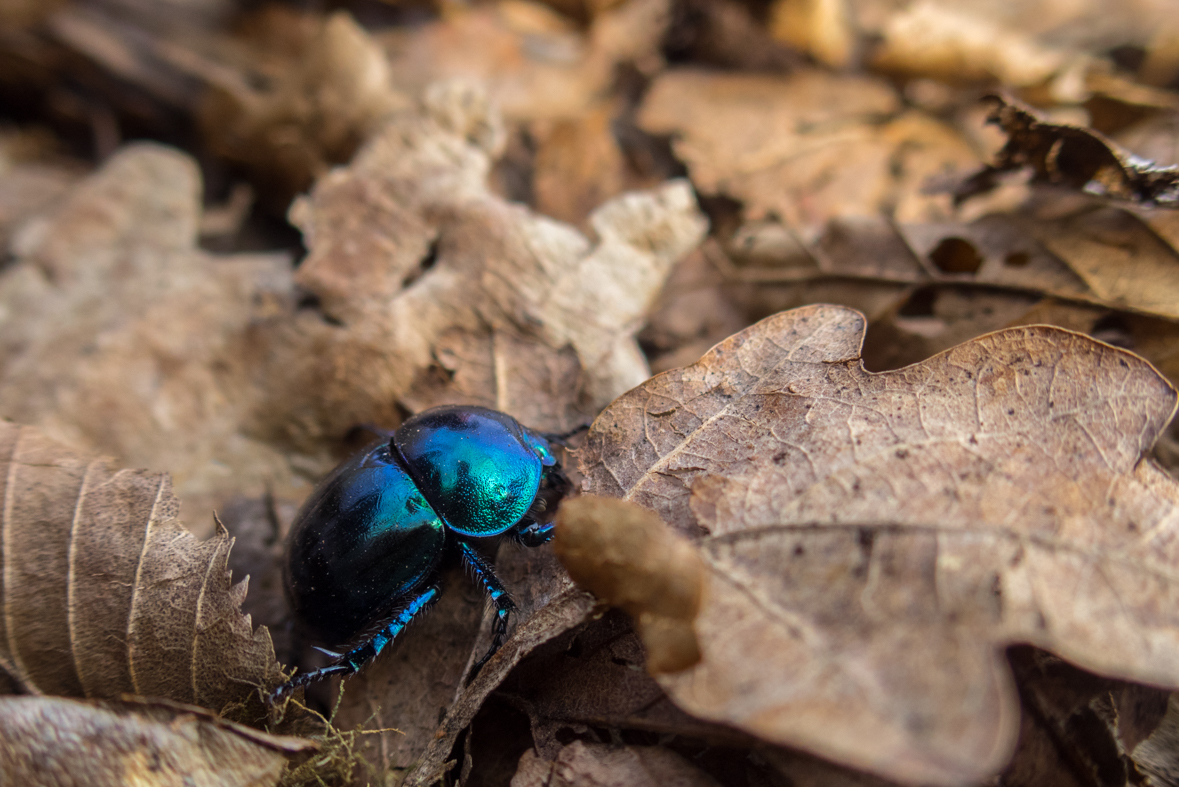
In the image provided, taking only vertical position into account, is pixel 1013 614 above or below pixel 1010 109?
below

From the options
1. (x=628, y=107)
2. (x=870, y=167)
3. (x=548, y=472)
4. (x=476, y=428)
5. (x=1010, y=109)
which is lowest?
(x=548, y=472)

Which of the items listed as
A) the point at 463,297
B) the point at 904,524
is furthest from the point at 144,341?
the point at 904,524

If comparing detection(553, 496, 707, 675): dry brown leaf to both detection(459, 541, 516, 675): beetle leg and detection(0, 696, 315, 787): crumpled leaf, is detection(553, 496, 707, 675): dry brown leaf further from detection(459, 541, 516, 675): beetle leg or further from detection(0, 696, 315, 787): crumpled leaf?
detection(0, 696, 315, 787): crumpled leaf

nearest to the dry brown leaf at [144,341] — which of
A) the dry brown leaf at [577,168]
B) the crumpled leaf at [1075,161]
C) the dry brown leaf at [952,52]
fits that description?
the dry brown leaf at [577,168]

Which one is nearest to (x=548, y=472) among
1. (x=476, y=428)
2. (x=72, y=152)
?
(x=476, y=428)

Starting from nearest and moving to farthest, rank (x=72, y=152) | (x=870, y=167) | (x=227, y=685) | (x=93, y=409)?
(x=227, y=685) < (x=93, y=409) < (x=870, y=167) < (x=72, y=152)

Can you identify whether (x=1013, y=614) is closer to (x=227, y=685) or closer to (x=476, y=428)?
(x=476, y=428)

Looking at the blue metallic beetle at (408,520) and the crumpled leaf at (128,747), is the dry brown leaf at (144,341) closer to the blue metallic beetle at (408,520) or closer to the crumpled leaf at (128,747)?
the blue metallic beetle at (408,520)
